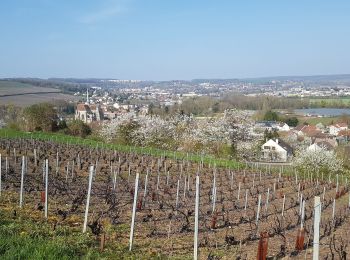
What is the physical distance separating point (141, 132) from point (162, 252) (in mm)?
37563

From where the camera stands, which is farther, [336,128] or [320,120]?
[320,120]

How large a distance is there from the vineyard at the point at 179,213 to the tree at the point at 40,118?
26.8 meters

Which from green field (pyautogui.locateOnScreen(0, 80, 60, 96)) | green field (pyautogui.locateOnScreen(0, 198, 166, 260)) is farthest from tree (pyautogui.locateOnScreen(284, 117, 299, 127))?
green field (pyautogui.locateOnScreen(0, 198, 166, 260))

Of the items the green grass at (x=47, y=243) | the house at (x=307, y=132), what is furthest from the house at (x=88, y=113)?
the green grass at (x=47, y=243)

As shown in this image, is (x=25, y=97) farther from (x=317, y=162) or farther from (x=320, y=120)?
(x=317, y=162)

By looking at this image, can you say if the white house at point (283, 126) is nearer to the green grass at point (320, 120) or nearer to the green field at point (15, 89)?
Answer: the green grass at point (320, 120)

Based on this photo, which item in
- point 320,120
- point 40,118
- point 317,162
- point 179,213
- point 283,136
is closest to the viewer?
point 179,213

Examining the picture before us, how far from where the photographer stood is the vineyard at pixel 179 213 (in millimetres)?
9422

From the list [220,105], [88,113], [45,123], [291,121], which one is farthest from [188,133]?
[291,121]

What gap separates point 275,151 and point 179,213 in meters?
52.1

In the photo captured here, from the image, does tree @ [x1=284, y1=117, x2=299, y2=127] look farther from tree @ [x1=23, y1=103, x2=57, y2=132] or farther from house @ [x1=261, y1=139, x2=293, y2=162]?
tree @ [x1=23, y1=103, x2=57, y2=132]

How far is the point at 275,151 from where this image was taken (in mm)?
63250

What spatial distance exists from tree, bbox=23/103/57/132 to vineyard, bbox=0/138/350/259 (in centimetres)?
2677

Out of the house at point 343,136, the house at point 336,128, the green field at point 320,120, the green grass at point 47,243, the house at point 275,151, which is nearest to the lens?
the green grass at point 47,243
